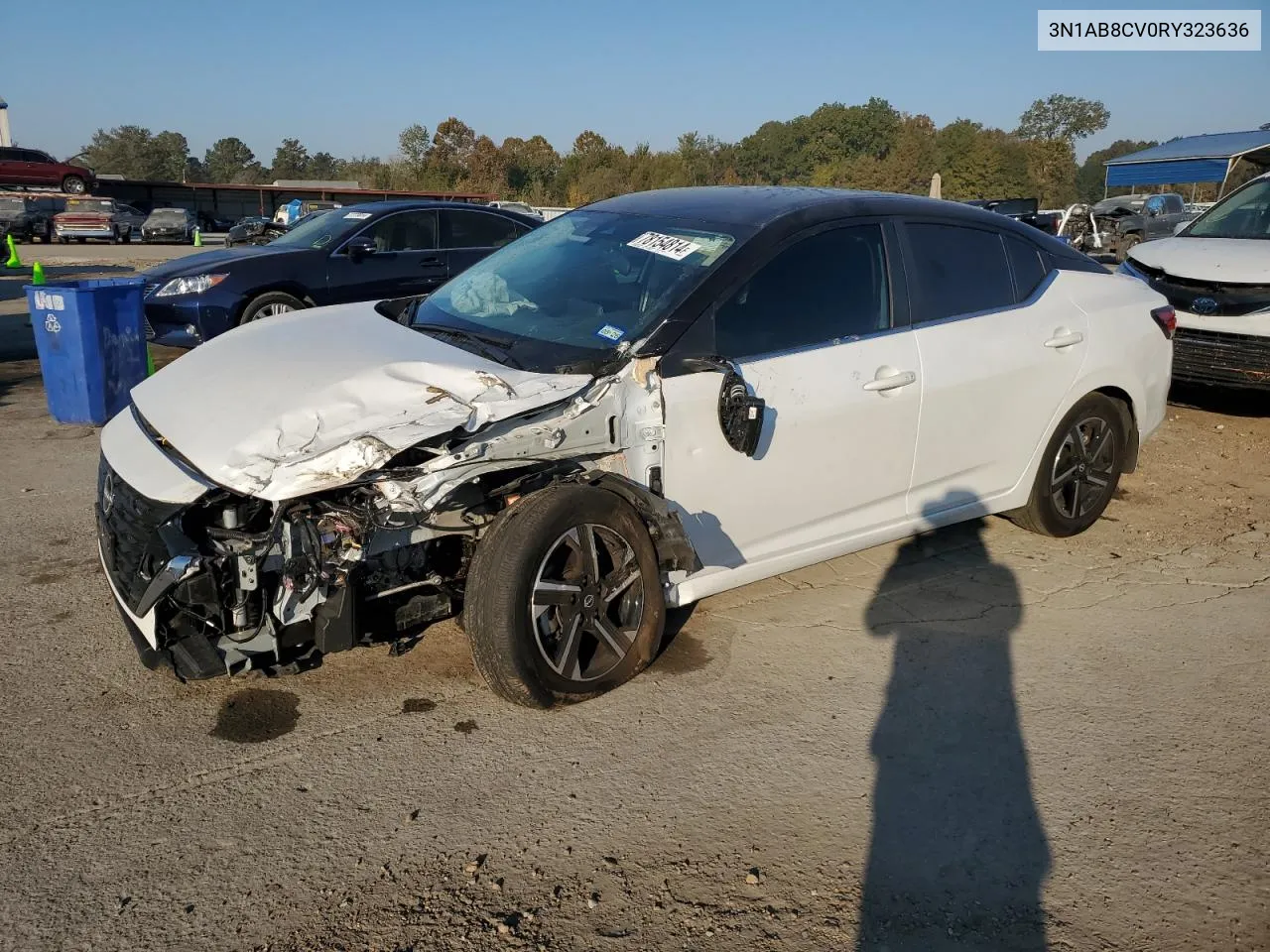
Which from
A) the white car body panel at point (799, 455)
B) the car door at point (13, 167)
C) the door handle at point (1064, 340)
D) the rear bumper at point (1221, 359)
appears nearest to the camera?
the white car body panel at point (799, 455)

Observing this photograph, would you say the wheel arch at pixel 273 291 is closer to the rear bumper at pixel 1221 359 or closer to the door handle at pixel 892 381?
the door handle at pixel 892 381

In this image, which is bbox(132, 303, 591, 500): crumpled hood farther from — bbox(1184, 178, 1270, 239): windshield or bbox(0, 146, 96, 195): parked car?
bbox(0, 146, 96, 195): parked car

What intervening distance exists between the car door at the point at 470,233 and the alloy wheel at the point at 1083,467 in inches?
249

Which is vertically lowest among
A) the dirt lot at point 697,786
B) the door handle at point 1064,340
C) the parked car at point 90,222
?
the dirt lot at point 697,786

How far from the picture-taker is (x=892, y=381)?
4082mm

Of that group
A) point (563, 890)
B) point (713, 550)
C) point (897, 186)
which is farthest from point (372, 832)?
point (897, 186)

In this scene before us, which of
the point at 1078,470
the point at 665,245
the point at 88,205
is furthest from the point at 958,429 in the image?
the point at 88,205

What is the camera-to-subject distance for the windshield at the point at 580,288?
3.68 metres

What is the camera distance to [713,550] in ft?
12.3

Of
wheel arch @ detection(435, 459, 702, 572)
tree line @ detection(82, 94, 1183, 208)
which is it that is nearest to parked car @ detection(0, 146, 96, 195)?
tree line @ detection(82, 94, 1183, 208)

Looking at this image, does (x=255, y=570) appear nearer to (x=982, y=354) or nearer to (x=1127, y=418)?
(x=982, y=354)

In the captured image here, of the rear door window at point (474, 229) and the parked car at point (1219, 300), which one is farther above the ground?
the rear door window at point (474, 229)

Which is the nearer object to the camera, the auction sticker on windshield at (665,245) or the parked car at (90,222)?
the auction sticker on windshield at (665,245)

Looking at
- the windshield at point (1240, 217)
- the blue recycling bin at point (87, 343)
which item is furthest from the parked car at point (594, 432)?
the windshield at point (1240, 217)
